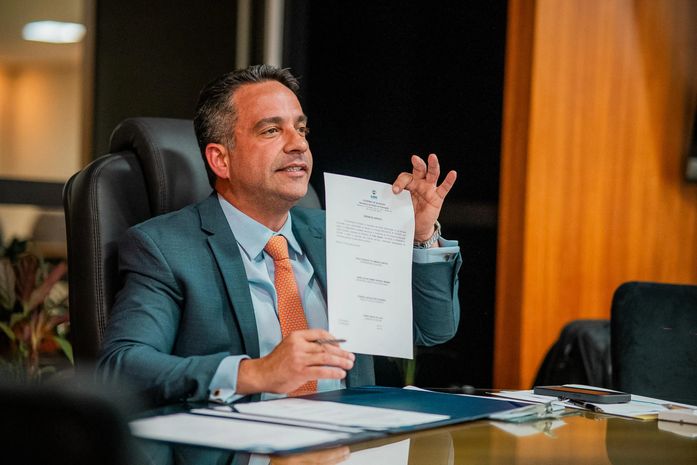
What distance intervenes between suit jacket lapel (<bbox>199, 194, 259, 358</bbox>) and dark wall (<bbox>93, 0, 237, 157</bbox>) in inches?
100

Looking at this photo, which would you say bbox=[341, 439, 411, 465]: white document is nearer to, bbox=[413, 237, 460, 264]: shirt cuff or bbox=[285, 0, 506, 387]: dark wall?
bbox=[413, 237, 460, 264]: shirt cuff

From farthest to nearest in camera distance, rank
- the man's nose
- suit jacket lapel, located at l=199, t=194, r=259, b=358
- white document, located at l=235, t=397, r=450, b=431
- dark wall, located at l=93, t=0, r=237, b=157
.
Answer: dark wall, located at l=93, t=0, r=237, b=157 → the man's nose → suit jacket lapel, located at l=199, t=194, r=259, b=358 → white document, located at l=235, t=397, r=450, b=431

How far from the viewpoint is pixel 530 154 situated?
3658mm

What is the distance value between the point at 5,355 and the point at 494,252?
6.34 ft

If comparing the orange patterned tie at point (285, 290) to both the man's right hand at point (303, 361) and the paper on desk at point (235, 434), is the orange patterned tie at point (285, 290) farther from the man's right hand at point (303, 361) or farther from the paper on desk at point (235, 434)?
the paper on desk at point (235, 434)

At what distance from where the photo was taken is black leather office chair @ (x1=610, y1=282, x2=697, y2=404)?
1.89 m

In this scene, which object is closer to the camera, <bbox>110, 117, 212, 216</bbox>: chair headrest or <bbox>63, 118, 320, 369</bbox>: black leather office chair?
<bbox>63, 118, 320, 369</bbox>: black leather office chair

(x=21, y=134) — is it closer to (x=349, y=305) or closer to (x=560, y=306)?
(x=560, y=306)

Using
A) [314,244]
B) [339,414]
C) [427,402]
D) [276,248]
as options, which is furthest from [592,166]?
[339,414]

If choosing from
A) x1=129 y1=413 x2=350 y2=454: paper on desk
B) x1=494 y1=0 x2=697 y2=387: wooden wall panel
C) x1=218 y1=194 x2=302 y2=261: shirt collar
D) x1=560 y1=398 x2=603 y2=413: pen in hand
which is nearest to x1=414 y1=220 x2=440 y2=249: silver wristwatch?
x1=218 y1=194 x2=302 y2=261: shirt collar

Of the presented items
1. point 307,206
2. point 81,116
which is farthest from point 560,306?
point 81,116

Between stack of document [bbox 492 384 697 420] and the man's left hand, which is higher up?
the man's left hand

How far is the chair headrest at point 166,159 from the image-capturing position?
2049 mm

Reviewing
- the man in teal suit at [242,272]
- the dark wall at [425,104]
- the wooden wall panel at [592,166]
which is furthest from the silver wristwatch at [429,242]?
the dark wall at [425,104]
